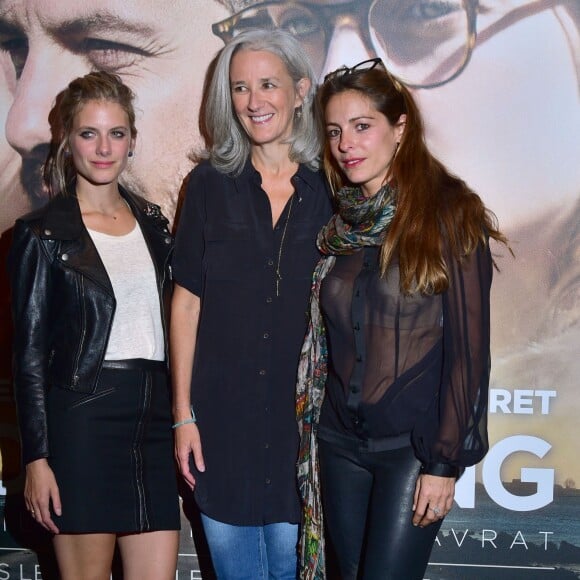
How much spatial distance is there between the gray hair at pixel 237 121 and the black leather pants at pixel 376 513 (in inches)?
37.5

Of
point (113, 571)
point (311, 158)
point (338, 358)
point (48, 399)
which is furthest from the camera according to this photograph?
point (113, 571)

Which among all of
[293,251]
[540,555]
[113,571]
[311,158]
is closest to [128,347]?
[293,251]

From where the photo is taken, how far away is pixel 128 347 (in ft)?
8.03

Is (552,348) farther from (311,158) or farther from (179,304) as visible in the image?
(179,304)

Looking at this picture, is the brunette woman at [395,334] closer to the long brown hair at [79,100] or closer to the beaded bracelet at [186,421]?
the beaded bracelet at [186,421]

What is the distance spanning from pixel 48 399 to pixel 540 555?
6.70 feet

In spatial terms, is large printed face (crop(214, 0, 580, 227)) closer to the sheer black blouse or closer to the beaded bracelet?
the sheer black blouse

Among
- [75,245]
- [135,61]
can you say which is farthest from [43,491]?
[135,61]

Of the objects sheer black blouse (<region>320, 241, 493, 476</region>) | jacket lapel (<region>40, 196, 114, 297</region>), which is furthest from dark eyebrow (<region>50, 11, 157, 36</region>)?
sheer black blouse (<region>320, 241, 493, 476</region>)

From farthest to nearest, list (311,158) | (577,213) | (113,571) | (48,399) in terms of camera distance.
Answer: (113,571) < (577,213) < (311,158) < (48,399)

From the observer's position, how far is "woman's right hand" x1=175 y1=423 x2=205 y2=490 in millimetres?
2477

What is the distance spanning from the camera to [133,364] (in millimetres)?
2447

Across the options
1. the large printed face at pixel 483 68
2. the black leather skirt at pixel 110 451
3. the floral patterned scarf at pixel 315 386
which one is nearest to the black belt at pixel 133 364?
the black leather skirt at pixel 110 451

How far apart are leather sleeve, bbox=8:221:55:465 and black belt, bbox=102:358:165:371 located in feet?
0.65
